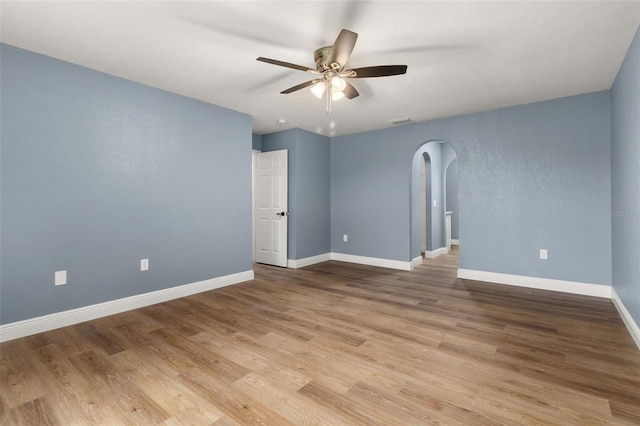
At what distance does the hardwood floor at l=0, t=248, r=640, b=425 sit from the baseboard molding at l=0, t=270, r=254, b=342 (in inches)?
4.1

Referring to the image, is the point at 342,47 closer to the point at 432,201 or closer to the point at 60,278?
the point at 60,278

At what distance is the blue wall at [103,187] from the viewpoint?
8.47ft

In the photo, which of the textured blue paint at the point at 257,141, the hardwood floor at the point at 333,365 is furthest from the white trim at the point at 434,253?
the textured blue paint at the point at 257,141

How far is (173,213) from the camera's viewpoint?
3648 millimetres

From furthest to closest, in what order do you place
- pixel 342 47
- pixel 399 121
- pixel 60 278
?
pixel 399 121 < pixel 60 278 < pixel 342 47

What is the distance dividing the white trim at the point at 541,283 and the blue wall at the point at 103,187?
3.57 m

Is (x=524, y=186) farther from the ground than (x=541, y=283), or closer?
farther from the ground

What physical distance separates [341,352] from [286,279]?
2.33 m

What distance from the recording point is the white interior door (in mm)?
5352

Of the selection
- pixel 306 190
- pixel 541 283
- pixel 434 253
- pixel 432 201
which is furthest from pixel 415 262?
pixel 306 190

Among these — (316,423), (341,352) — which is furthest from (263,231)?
(316,423)

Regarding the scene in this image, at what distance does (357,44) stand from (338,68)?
29 centimetres

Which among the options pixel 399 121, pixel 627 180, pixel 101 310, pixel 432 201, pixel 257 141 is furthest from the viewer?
pixel 432 201

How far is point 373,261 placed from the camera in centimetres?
552
